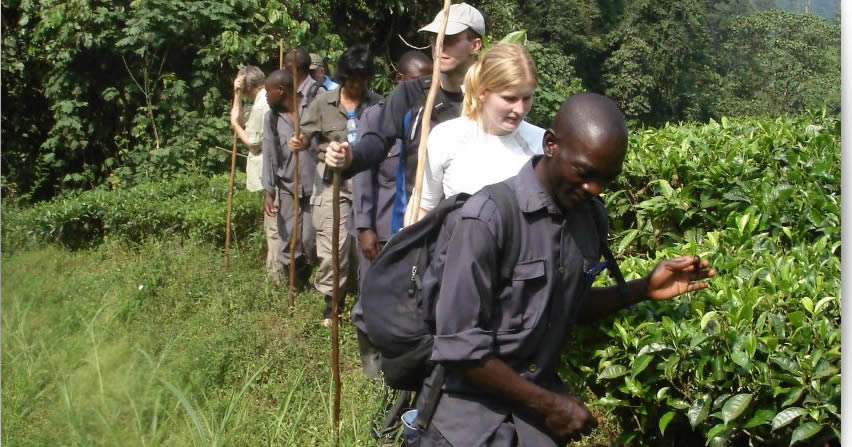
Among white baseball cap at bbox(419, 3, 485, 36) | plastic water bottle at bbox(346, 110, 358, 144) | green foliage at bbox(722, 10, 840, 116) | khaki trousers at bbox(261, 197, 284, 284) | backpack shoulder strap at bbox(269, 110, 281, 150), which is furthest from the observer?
green foliage at bbox(722, 10, 840, 116)

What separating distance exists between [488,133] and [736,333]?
106cm

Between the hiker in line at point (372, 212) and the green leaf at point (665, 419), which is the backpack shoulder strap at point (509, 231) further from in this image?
the hiker in line at point (372, 212)

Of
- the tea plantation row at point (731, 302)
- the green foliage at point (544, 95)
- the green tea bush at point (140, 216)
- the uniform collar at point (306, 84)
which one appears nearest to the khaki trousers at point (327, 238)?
the uniform collar at point (306, 84)

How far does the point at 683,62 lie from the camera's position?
32.4 m

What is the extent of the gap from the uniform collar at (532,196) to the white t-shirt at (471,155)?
2.02ft

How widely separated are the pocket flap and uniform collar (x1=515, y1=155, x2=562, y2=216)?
14 cm

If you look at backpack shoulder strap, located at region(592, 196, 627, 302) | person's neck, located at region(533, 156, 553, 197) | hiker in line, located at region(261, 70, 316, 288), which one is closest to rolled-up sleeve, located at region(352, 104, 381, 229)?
hiker in line, located at region(261, 70, 316, 288)

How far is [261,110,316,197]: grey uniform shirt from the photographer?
19.9ft

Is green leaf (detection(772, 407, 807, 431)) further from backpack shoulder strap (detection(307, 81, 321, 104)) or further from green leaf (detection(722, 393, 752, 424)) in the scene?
backpack shoulder strap (detection(307, 81, 321, 104))

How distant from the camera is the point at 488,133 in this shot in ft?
10.1

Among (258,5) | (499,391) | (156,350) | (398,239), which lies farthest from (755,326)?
(258,5)

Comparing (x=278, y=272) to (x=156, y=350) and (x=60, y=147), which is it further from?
(x=60, y=147)

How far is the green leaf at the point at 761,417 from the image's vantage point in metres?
2.38

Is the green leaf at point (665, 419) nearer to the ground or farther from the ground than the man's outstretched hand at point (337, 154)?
nearer to the ground
